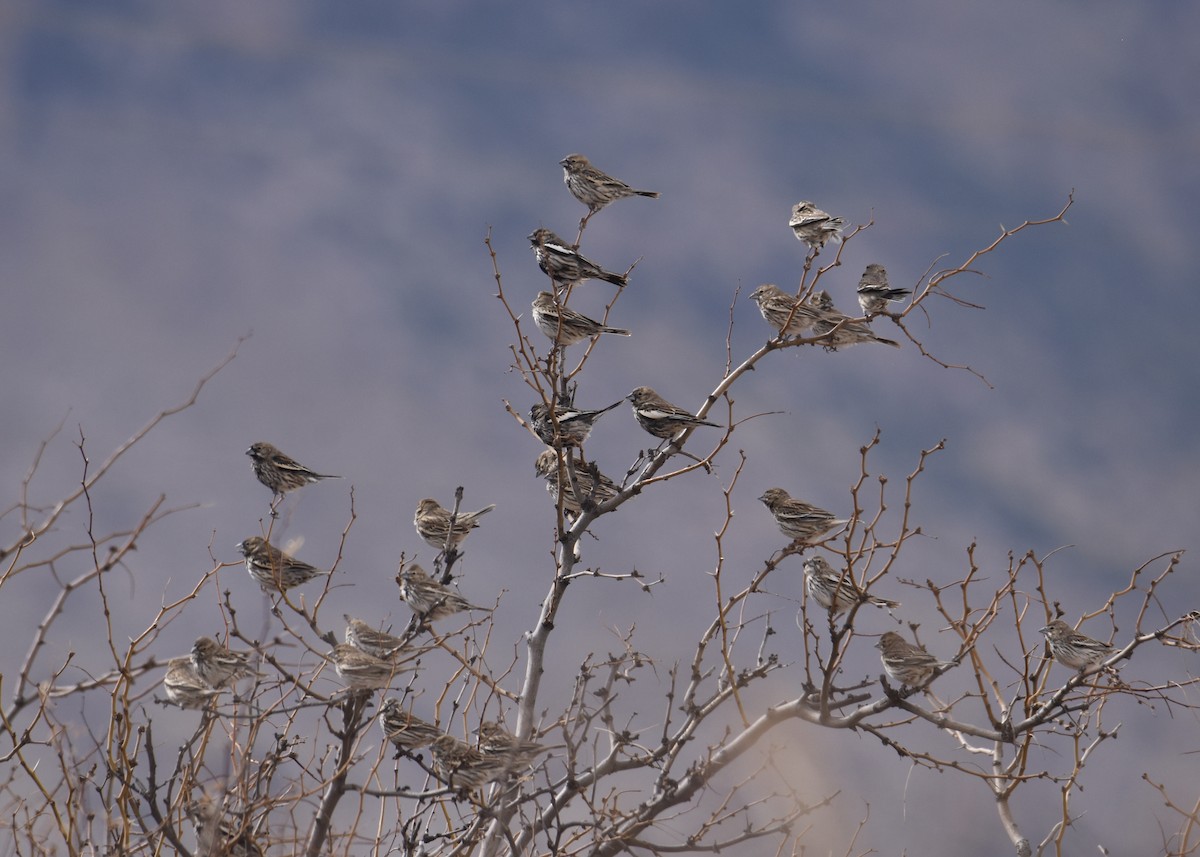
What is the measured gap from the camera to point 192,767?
21.5 ft

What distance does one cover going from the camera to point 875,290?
11.8m

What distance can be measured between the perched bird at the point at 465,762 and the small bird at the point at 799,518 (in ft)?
11.8

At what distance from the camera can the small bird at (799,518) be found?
33.8 feet

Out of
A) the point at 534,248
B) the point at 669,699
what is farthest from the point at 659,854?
the point at 534,248

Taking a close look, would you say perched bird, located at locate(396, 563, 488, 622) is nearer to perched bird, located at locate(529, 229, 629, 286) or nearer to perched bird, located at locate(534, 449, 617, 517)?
perched bird, located at locate(534, 449, 617, 517)

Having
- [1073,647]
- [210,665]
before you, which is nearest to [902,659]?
[1073,647]

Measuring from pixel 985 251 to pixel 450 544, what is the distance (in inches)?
173

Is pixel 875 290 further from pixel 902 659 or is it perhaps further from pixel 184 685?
pixel 184 685

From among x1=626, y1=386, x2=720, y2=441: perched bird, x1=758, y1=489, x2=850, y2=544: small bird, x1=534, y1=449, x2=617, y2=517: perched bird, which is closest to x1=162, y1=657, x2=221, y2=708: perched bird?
x1=534, y1=449, x2=617, y2=517: perched bird

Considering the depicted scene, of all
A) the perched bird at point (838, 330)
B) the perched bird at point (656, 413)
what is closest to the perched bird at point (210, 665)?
the perched bird at point (656, 413)

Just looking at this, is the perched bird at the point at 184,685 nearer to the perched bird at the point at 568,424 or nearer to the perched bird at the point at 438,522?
the perched bird at the point at 438,522

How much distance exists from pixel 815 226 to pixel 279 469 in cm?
579

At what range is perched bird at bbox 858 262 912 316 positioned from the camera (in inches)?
441

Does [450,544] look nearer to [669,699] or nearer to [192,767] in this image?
[669,699]
